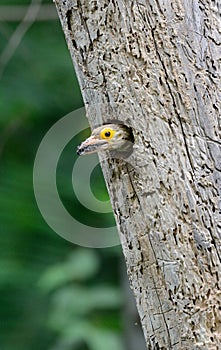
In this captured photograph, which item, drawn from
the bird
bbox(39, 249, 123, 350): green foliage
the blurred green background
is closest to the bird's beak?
the bird

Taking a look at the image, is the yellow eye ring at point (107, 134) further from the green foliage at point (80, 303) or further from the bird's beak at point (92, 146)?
the green foliage at point (80, 303)

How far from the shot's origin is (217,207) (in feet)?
4.86

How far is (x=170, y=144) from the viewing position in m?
1.49

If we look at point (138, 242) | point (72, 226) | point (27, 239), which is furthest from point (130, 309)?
point (138, 242)

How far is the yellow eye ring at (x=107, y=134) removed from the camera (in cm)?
150

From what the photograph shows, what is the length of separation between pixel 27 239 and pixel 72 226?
185 centimetres

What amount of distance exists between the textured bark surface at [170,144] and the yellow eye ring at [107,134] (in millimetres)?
34

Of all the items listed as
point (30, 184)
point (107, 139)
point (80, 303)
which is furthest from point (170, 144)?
point (30, 184)

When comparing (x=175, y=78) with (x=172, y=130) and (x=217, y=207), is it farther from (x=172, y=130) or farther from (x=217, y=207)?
(x=217, y=207)

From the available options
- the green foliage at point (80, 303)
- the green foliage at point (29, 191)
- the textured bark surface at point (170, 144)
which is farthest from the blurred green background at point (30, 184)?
the textured bark surface at point (170, 144)

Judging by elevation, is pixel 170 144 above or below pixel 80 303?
below

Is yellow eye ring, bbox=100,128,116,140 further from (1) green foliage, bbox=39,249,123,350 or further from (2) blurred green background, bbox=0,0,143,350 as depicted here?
(2) blurred green background, bbox=0,0,143,350

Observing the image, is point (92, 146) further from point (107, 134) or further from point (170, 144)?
point (170, 144)

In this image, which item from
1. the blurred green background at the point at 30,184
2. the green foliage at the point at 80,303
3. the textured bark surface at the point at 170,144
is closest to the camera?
the textured bark surface at the point at 170,144
